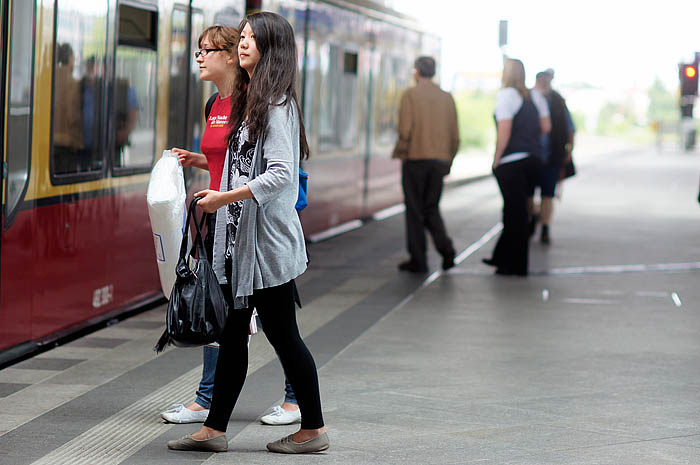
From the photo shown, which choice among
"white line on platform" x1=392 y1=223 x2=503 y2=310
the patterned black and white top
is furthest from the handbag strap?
"white line on platform" x1=392 y1=223 x2=503 y2=310

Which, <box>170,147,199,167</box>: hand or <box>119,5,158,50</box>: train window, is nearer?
<box>170,147,199,167</box>: hand

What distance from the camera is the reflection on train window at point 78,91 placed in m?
7.14

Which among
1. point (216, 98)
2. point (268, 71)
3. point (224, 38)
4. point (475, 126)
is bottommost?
point (475, 126)

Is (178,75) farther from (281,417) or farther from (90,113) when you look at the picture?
(281,417)

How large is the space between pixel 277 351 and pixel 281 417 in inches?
26.1

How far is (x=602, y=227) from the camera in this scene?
52.5ft

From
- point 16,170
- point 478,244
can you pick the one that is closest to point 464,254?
point 478,244

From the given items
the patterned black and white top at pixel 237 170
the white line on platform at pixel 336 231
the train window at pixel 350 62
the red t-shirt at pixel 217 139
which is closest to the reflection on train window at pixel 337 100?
the train window at pixel 350 62

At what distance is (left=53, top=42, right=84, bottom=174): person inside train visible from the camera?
713 centimetres

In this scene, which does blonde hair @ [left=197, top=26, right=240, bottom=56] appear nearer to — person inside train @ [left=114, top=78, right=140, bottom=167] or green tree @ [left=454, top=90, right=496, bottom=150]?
person inside train @ [left=114, top=78, right=140, bottom=167]

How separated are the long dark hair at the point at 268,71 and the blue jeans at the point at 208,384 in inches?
46.5

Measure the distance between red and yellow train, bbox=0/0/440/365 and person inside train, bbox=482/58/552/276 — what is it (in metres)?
2.21

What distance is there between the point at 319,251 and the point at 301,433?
25.1 feet

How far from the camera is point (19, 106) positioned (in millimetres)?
6641
